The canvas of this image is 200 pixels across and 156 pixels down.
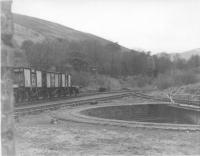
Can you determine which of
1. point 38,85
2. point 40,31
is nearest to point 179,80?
point 38,85

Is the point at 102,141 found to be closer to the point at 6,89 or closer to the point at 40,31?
the point at 6,89

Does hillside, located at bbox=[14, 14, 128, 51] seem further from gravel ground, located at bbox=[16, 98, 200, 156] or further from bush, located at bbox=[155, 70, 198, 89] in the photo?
gravel ground, located at bbox=[16, 98, 200, 156]

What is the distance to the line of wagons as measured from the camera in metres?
24.0

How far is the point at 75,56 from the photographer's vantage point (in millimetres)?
60531

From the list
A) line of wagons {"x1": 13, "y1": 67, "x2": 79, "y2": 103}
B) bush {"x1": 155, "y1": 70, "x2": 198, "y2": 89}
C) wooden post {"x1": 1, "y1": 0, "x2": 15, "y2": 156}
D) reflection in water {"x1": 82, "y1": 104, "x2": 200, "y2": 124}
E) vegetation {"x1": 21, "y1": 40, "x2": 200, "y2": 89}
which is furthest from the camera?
vegetation {"x1": 21, "y1": 40, "x2": 200, "y2": 89}

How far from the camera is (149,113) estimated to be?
22.7 m

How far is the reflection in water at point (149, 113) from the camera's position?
1902cm

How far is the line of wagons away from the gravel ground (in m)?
13.2

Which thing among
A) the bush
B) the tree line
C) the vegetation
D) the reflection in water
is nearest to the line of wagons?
the reflection in water

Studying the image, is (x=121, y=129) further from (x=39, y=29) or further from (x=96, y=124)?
(x=39, y=29)

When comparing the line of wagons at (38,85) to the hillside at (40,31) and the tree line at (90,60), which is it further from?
the hillside at (40,31)

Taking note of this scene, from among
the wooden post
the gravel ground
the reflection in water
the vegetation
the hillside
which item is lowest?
the reflection in water

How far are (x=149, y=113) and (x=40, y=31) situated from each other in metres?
104

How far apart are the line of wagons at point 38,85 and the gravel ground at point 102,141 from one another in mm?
13238
